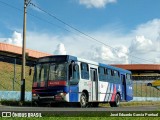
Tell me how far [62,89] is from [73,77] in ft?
3.18

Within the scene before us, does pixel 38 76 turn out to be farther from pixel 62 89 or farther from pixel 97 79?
pixel 97 79

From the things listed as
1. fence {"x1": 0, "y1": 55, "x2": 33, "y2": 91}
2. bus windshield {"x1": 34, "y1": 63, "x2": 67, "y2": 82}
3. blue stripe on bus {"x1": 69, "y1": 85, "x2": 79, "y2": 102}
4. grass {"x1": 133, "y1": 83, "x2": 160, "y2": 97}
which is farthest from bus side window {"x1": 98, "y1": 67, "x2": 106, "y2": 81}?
grass {"x1": 133, "y1": 83, "x2": 160, "y2": 97}

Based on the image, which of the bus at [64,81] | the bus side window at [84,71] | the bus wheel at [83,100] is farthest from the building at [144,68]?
the bus wheel at [83,100]

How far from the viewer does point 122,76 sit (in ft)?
106

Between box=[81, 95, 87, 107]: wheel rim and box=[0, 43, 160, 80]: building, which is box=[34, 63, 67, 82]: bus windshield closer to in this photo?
box=[81, 95, 87, 107]: wheel rim

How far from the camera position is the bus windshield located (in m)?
22.2

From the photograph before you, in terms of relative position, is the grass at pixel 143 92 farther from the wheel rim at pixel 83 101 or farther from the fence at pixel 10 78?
the wheel rim at pixel 83 101

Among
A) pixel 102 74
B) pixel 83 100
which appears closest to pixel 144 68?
pixel 102 74

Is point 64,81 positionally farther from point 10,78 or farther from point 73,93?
point 10,78

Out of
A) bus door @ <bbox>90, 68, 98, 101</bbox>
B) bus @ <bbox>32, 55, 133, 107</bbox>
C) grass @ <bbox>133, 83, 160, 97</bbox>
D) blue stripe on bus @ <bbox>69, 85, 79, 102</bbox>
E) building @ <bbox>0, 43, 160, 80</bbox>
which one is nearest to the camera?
bus @ <bbox>32, 55, 133, 107</bbox>

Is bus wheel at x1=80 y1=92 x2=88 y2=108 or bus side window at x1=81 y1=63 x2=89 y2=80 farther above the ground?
bus side window at x1=81 y1=63 x2=89 y2=80

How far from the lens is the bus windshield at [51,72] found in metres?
22.2

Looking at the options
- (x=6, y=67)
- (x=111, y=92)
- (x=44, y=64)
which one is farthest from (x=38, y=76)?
(x=6, y=67)

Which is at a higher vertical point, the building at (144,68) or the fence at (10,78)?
the building at (144,68)
